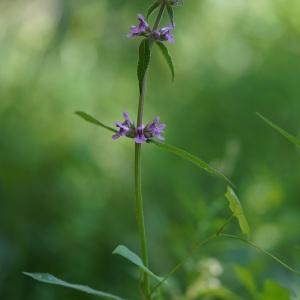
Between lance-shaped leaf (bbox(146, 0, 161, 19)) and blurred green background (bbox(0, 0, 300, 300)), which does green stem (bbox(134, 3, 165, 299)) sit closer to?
lance-shaped leaf (bbox(146, 0, 161, 19))

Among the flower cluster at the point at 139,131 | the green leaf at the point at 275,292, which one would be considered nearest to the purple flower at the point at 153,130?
the flower cluster at the point at 139,131

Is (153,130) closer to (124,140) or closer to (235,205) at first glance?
(235,205)

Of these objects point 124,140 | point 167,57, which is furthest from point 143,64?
point 124,140

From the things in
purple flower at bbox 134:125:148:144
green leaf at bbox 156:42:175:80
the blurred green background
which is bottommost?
purple flower at bbox 134:125:148:144

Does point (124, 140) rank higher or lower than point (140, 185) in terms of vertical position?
higher

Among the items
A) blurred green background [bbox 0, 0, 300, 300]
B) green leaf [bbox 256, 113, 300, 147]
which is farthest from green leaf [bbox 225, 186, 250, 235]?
blurred green background [bbox 0, 0, 300, 300]

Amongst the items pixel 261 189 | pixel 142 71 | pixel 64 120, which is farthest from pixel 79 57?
pixel 142 71

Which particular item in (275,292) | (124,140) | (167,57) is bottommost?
(275,292)
